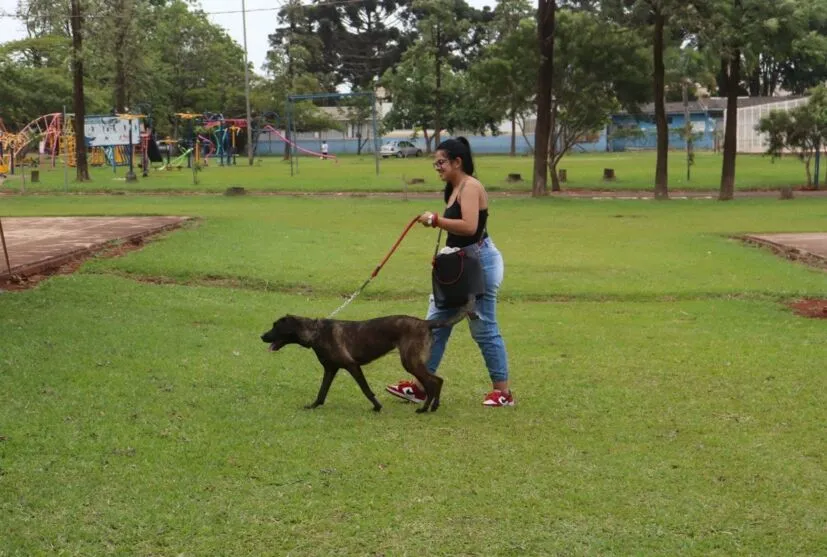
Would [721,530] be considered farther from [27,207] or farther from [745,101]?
[745,101]

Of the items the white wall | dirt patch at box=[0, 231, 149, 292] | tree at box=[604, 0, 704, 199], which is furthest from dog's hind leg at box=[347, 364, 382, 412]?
the white wall

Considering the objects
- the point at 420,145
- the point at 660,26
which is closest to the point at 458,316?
the point at 660,26

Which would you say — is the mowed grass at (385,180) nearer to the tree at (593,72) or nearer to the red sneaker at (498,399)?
the tree at (593,72)

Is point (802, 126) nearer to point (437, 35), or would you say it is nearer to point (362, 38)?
point (437, 35)

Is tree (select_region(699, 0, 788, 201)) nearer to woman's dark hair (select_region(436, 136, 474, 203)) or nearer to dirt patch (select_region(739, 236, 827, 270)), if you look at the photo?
dirt patch (select_region(739, 236, 827, 270))

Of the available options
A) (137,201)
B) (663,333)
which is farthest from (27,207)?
(663,333)

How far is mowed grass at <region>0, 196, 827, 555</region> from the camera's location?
169 inches

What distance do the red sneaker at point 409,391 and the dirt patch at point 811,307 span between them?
16.9 feet

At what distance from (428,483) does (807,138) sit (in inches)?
1120

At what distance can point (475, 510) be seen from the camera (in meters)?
4.54

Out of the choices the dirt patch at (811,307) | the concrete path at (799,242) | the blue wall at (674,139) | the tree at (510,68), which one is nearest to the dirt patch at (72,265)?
the dirt patch at (811,307)

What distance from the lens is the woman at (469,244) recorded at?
238 inches

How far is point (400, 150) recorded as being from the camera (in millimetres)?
70000

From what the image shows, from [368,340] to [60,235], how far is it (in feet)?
37.3
